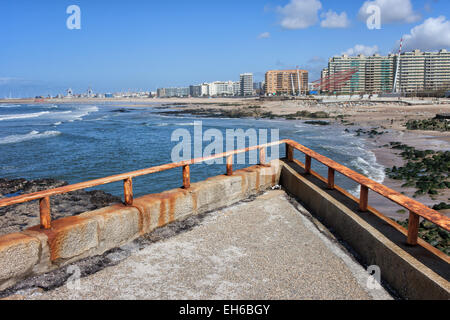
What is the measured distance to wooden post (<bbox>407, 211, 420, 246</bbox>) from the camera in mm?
4054

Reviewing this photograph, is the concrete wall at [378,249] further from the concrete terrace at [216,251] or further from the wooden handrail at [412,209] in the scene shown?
the wooden handrail at [412,209]

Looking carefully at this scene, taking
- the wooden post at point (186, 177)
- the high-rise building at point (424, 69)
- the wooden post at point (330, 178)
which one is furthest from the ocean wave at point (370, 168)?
the high-rise building at point (424, 69)

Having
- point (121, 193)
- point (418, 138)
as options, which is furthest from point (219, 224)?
point (418, 138)

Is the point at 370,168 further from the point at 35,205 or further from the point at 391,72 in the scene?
the point at 391,72

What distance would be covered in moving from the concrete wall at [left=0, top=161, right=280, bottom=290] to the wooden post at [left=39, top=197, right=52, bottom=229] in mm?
73

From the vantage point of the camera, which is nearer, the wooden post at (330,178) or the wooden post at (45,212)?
the wooden post at (45,212)

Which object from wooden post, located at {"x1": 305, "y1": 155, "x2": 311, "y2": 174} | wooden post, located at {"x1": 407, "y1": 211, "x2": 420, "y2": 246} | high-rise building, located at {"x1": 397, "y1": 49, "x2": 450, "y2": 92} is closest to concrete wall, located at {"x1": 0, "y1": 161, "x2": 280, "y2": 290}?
wooden post, located at {"x1": 305, "y1": 155, "x2": 311, "y2": 174}

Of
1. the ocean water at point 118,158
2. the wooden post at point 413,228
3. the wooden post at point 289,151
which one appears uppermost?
the wooden post at point 289,151

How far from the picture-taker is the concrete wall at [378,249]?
3607 millimetres

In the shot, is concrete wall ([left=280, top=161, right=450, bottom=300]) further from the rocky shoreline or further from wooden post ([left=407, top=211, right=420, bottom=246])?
the rocky shoreline

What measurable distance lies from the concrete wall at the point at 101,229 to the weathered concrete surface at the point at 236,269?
13.5 inches

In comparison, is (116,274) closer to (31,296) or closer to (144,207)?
(31,296)

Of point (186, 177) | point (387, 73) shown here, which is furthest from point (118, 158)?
point (387, 73)

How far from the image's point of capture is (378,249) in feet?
14.6
